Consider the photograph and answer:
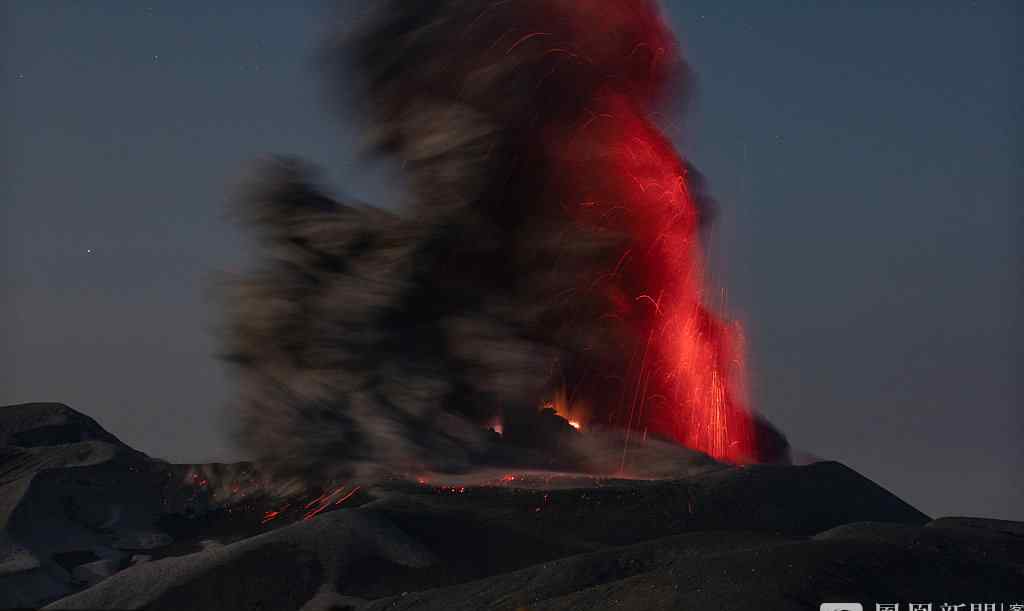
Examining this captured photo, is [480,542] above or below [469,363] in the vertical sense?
below

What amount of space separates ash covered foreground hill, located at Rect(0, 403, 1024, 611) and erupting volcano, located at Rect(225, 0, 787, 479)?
1.32 metres

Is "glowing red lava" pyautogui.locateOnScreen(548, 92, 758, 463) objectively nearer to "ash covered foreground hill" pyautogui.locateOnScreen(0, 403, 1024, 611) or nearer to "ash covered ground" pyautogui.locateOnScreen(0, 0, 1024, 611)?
"ash covered ground" pyautogui.locateOnScreen(0, 0, 1024, 611)

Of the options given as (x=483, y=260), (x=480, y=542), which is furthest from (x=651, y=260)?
(x=480, y=542)

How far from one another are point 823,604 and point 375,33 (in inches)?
501

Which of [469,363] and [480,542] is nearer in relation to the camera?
[480,542]

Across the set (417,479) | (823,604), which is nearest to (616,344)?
(417,479)

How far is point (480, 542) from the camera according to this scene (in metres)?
13.5

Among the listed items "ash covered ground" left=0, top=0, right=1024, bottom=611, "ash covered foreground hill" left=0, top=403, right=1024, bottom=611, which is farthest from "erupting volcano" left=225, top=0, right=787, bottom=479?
"ash covered foreground hill" left=0, top=403, right=1024, bottom=611

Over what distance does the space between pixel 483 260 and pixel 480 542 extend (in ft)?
17.6

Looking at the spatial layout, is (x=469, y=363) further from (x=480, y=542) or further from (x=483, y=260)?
(x=480, y=542)

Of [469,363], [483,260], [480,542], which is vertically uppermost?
[483,260]

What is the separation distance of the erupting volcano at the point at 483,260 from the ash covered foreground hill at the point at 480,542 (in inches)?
51.9

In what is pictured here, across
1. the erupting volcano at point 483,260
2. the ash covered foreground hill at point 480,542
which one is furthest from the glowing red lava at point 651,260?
the ash covered foreground hill at point 480,542

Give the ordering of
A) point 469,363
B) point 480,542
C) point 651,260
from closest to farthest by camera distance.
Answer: point 480,542 → point 469,363 → point 651,260
